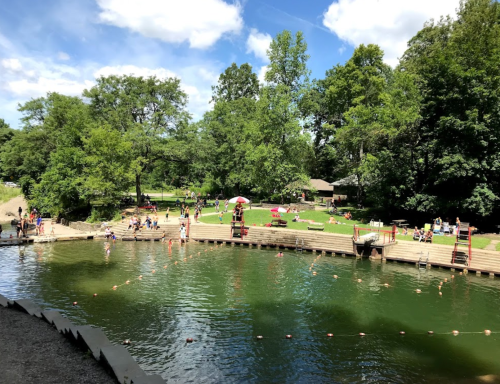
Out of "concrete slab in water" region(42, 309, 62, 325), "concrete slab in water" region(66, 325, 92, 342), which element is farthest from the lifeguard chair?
"concrete slab in water" region(66, 325, 92, 342)

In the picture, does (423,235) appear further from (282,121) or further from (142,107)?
(142,107)

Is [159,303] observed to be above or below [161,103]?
below

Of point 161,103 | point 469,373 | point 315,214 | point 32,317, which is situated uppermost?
point 161,103

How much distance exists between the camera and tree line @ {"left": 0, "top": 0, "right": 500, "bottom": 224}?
3209 cm

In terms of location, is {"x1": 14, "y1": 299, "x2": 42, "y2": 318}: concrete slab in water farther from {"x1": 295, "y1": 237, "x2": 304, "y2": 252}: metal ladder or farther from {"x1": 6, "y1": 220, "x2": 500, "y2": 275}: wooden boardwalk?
{"x1": 295, "y1": 237, "x2": 304, "y2": 252}: metal ladder

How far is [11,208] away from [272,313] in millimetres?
52077

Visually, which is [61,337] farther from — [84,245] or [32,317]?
[84,245]

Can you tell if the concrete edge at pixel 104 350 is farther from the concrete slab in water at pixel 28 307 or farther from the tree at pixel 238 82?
the tree at pixel 238 82

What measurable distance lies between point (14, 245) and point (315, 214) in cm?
3104

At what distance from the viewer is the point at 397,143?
38031 mm

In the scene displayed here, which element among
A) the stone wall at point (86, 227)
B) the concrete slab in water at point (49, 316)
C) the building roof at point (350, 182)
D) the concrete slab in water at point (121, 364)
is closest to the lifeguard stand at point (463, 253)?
the concrete slab in water at point (121, 364)

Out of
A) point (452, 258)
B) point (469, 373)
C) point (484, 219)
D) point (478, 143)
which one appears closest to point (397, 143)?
point (478, 143)

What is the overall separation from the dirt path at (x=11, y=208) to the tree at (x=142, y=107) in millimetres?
18125

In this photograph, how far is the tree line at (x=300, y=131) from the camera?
32.1 meters
